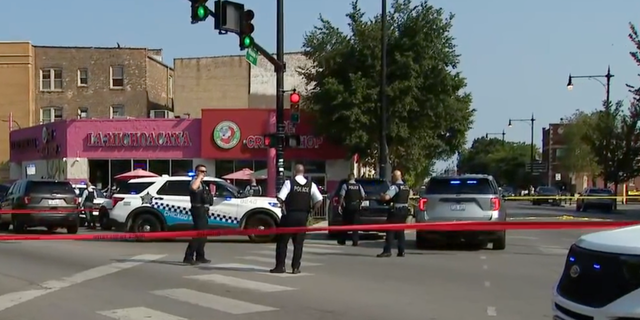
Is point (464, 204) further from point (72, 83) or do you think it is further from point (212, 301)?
point (72, 83)

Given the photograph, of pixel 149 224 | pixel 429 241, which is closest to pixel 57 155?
pixel 149 224

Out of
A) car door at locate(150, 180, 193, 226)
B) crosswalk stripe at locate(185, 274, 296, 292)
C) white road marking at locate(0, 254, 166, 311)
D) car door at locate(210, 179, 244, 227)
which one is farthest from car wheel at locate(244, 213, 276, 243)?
crosswalk stripe at locate(185, 274, 296, 292)

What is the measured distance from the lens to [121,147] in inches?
1679

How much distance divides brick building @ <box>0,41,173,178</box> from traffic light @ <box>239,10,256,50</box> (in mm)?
34952

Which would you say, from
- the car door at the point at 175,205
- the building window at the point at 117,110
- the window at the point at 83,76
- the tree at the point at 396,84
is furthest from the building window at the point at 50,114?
the car door at the point at 175,205

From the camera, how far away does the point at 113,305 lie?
1036 centimetres

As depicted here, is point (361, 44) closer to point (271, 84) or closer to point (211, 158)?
point (211, 158)

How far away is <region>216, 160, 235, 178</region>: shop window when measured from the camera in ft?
136

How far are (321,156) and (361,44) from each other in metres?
6.21

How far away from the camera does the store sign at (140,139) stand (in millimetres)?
Result: 42125

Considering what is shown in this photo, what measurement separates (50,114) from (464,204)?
143 feet

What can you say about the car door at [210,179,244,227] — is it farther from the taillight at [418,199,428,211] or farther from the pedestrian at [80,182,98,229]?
the pedestrian at [80,182,98,229]

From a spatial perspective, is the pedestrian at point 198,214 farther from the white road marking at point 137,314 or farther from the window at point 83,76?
the window at point 83,76

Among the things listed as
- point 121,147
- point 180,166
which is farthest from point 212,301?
point 121,147
